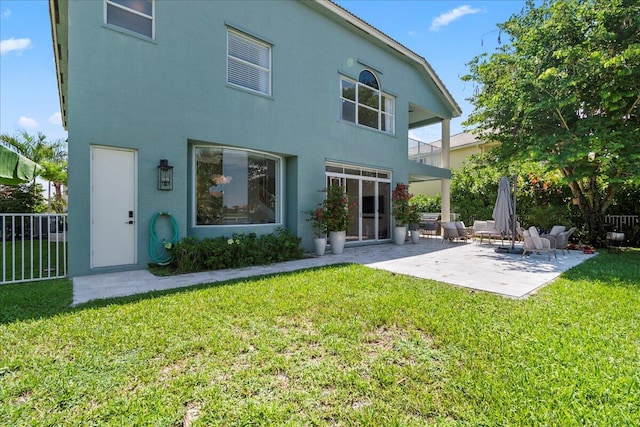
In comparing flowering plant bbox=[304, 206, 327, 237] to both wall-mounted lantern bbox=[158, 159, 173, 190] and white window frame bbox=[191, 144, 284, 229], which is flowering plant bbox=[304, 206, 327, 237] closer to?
white window frame bbox=[191, 144, 284, 229]

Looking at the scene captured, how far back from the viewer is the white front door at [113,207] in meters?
7.20

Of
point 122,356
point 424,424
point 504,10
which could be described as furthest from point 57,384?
point 504,10

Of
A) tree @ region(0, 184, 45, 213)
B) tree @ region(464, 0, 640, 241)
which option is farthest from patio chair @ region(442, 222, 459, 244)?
tree @ region(0, 184, 45, 213)

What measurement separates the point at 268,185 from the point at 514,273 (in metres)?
7.64

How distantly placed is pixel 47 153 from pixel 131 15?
16.7m

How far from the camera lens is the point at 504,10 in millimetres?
12633

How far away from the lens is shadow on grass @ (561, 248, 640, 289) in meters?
6.76

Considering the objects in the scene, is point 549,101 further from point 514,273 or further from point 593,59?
point 514,273

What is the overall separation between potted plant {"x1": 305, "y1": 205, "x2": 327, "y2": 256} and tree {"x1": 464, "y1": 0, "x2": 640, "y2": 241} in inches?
283

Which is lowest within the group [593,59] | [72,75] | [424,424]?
[424,424]

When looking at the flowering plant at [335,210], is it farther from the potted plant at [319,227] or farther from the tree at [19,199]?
the tree at [19,199]

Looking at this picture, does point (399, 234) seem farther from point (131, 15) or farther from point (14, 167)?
point (14, 167)

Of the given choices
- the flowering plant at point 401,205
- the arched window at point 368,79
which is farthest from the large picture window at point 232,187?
the arched window at point 368,79

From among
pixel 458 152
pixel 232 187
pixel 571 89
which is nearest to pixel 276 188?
pixel 232 187
